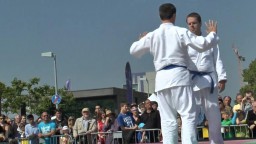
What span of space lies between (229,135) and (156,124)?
6.91ft

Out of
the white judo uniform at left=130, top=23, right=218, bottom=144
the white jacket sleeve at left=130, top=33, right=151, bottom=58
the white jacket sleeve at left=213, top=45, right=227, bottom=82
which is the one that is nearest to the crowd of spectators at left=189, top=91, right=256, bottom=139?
the white jacket sleeve at left=213, top=45, right=227, bottom=82

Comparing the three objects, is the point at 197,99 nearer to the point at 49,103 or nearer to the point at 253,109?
the point at 253,109

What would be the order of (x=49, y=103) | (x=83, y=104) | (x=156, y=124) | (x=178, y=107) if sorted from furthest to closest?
(x=83, y=104) → (x=49, y=103) → (x=156, y=124) → (x=178, y=107)

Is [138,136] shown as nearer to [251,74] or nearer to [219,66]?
[219,66]

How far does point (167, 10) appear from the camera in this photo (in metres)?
6.94

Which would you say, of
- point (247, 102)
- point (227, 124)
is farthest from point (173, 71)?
point (247, 102)

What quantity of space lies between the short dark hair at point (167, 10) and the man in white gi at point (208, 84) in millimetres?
815

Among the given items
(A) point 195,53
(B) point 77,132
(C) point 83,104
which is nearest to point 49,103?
(C) point 83,104

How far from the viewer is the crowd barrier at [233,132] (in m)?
14.3

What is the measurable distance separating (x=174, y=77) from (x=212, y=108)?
43.4 inches

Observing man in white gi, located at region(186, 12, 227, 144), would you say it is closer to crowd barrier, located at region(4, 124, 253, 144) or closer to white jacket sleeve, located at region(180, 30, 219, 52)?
white jacket sleeve, located at region(180, 30, 219, 52)

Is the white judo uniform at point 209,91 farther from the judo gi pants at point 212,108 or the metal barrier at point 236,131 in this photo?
the metal barrier at point 236,131

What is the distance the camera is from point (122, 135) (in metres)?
15.4

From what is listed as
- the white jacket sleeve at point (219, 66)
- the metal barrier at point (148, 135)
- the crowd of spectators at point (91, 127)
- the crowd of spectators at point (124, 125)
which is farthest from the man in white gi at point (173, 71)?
the metal barrier at point (148, 135)
